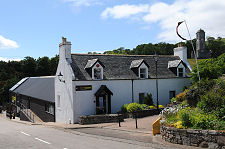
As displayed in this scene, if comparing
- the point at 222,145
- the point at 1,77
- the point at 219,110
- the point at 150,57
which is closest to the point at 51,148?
the point at 222,145

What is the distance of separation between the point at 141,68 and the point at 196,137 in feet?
57.3

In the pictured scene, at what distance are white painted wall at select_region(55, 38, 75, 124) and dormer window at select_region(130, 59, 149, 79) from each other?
785 centimetres

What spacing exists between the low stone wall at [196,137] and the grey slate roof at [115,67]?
13.5 m

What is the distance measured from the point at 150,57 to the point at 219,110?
784 inches

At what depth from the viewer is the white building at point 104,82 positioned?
78.4ft

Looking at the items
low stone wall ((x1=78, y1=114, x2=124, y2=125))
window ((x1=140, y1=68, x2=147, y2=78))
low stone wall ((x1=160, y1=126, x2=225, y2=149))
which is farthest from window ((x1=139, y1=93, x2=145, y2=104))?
low stone wall ((x1=160, y1=126, x2=225, y2=149))

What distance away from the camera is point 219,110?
12.5 m

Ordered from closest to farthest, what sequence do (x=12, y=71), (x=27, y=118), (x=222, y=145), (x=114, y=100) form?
(x=222, y=145)
(x=114, y=100)
(x=27, y=118)
(x=12, y=71)

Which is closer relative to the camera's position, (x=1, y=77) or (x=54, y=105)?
(x=54, y=105)

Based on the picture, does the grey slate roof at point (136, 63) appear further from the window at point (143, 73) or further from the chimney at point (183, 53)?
the chimney at point (183, 53)

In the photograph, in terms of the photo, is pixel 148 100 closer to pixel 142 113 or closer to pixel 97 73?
pixel 142 113

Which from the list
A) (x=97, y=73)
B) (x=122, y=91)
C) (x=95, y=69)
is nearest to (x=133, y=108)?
(x=122, y=91)

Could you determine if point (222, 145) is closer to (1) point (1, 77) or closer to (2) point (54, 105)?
(2) point (54, 105)

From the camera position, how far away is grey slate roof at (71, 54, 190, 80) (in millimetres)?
24755
